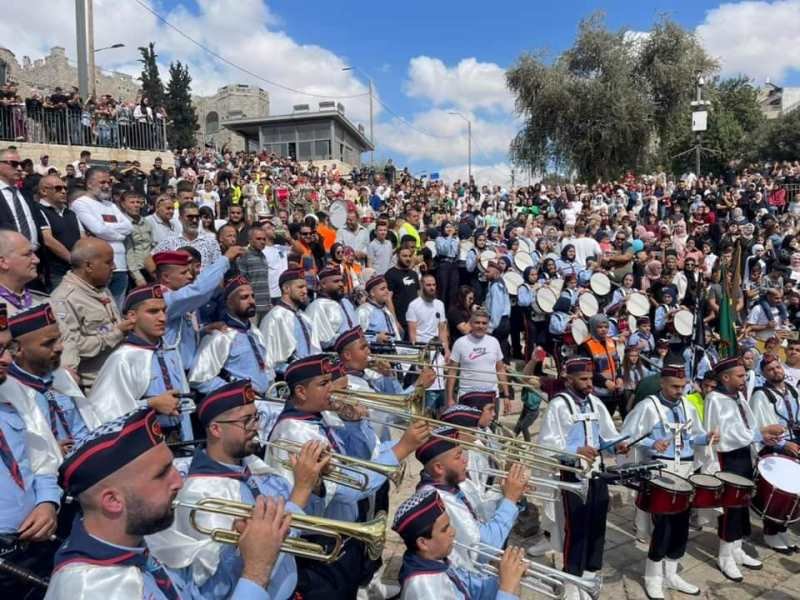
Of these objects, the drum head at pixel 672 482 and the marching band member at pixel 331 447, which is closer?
the marching band member at pixel 331 447

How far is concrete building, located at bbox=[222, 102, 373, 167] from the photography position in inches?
1748

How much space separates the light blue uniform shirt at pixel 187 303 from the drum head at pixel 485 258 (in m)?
6.63

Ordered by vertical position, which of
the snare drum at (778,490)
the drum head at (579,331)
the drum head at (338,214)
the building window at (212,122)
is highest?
the building window at (212,122)

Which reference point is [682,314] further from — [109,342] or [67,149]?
[67,149]

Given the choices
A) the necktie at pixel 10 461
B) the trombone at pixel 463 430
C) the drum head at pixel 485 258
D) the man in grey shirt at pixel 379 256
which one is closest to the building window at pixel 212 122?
the man in grey shirt at pixel 379 256

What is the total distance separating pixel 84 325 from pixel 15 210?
234 cm

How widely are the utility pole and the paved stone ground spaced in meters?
17.9

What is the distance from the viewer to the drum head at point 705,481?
5340 mm

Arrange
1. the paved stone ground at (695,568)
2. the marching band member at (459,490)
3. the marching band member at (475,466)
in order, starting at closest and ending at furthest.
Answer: the marching band member at (459,490) < the marching band member at (475,466) < the paved stone ground at (695,568)

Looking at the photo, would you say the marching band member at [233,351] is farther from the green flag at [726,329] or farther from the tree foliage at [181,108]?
the tree foliage at [181,108]

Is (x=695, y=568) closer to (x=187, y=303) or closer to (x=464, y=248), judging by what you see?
(x=187, y=303)

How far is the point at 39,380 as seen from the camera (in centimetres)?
344

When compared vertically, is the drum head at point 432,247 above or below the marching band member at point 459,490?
above

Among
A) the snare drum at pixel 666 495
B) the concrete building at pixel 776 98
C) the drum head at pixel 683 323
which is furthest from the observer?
the concrete building at pixel 776 98
